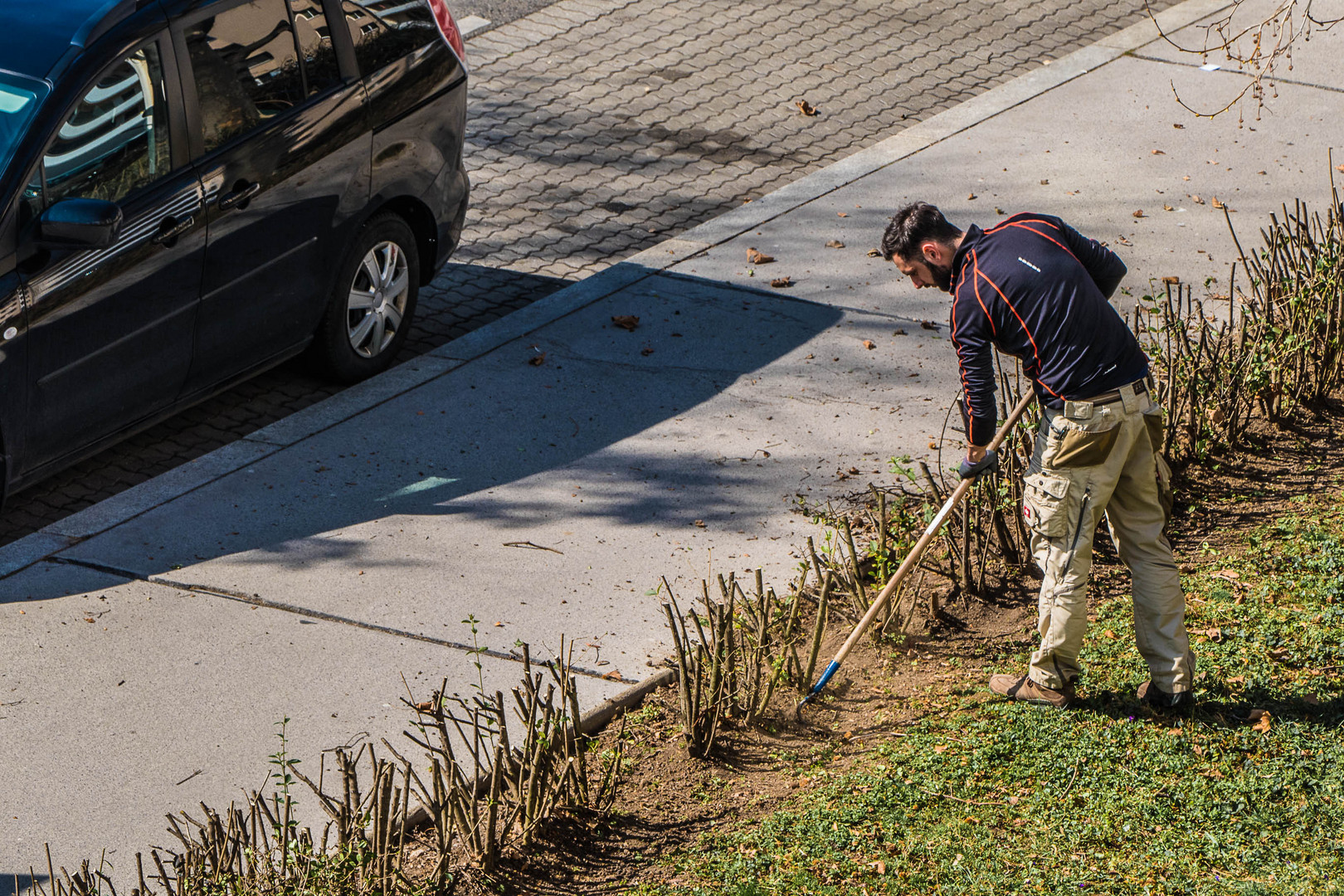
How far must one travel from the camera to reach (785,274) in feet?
27.8

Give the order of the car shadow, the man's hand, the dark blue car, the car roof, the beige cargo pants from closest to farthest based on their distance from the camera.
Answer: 1. the beige cargo pants
2. the man's hand
3. the dark blue car
4. the car roof
5. the car shadow

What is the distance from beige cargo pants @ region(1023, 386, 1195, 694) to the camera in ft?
15.2

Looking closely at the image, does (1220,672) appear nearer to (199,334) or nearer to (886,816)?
(886,816)

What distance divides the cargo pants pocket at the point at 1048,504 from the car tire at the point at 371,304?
361cm

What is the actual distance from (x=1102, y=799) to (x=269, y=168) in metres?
4.28

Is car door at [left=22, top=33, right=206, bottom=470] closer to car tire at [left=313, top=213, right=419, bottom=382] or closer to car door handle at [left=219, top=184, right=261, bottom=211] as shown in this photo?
car door handle at [left=219, top=184, right=261, bottom=211]

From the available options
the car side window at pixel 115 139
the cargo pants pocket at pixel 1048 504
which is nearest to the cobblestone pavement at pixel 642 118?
the car side window at pixel 115 139

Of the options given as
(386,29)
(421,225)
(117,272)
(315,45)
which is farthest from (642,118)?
(117,272)

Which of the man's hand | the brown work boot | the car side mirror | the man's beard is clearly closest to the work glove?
the man's hand

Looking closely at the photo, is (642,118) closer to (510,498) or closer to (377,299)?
(377,299)

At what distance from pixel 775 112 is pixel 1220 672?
6.85 m

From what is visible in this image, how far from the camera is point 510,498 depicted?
634cm

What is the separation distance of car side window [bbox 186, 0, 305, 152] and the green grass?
3.79 metres

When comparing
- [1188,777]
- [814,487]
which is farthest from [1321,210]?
[1188,777]
